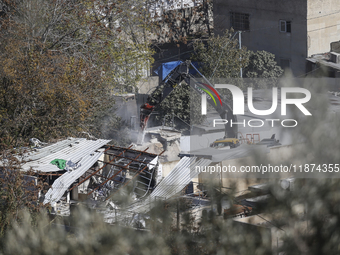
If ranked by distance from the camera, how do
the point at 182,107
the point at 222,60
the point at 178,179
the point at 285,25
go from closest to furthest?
the point at 178,179, the point at 182,107, the point at 222,60, the point at 285,25

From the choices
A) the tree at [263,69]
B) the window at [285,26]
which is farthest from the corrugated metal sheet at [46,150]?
the window at [285,26]

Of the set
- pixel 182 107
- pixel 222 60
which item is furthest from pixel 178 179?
pixel 222 60

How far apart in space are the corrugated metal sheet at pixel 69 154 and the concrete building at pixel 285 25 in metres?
18.9

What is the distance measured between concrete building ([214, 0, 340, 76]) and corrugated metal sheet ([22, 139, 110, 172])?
18.9 meters

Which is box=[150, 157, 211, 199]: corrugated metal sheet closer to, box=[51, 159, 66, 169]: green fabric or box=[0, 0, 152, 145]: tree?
box=[51, 159, 66, 169]: green fabric

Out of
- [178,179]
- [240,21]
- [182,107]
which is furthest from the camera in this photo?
[240,21]

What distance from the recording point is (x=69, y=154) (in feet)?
41.5

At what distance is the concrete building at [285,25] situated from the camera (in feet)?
91.4

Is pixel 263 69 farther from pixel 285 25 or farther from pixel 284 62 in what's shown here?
pixel 285 25

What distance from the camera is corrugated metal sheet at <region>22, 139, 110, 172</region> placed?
11359 millimetres

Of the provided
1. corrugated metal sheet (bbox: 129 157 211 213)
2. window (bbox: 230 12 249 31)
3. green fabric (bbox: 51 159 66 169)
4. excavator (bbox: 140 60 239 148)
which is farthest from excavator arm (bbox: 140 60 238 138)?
window (bbox: 230 12 249 31)

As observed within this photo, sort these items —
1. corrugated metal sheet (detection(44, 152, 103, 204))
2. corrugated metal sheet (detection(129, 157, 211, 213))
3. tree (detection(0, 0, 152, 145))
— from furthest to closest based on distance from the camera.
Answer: tree (detection(0, 0, 152, 145)) < corrugated metal sheet (detection(129, 157, 211, 213)) < corrugated metal sheet (detection(44, 152, 103, 204))

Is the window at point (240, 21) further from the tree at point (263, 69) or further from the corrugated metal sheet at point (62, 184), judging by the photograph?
the corrugated metal sheet at point (62, 184)

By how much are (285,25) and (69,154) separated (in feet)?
71.1
